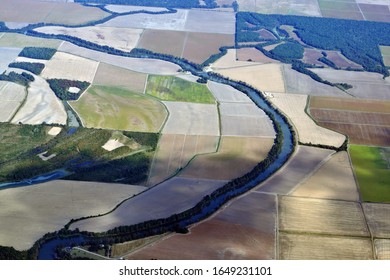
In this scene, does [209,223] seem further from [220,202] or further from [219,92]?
[219,92]

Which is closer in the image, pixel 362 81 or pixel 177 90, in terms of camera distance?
pixel 177 90

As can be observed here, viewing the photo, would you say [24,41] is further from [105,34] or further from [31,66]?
[105,34]

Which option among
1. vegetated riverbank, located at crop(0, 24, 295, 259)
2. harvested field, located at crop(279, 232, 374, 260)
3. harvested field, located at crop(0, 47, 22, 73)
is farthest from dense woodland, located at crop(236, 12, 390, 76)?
harvested field, located at crop(279, 232, 374, 260)

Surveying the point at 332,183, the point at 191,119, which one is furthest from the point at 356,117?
the point at 191,119

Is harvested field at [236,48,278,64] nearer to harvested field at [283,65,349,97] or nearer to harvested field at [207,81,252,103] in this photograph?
harvested field at [283,65,349,97]

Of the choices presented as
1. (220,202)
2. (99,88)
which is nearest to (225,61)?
(99,88)
